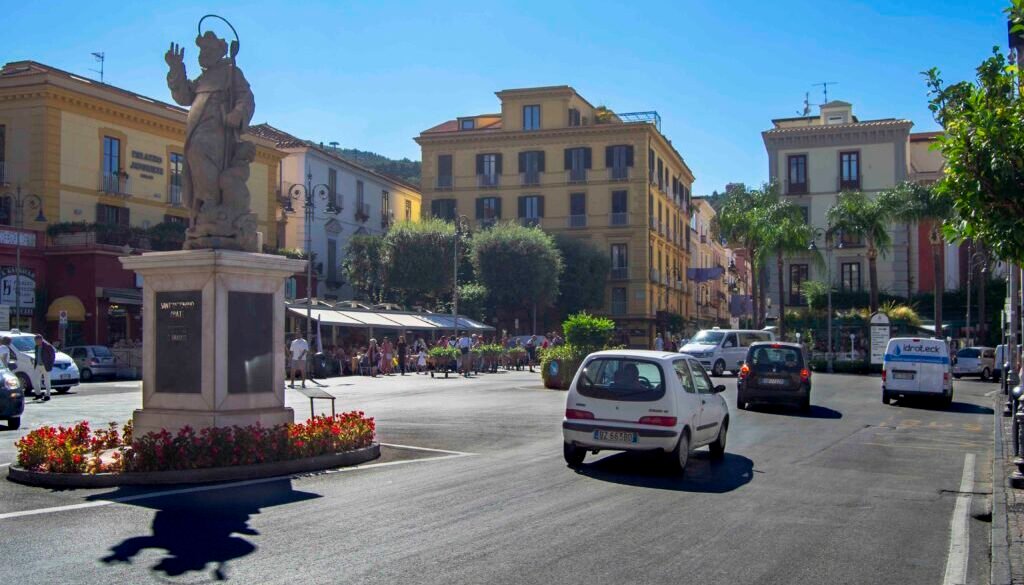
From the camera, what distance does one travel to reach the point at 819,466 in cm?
1312

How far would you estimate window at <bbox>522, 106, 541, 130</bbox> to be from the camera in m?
68.8

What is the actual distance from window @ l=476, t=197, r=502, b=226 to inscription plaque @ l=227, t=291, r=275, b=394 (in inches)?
2283

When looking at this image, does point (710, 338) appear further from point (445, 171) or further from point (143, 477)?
point (445, 171)

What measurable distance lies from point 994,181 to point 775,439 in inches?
317

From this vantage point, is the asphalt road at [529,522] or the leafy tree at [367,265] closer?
the asphalt road at [529,522]

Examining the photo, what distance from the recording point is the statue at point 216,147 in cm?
1198

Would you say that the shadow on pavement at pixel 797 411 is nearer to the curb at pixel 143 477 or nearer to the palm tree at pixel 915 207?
the curb at pixel 143 477

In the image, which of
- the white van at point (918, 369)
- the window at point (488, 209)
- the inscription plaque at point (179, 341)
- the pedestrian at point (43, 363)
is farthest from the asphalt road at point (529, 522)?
the window at point (488, 209)

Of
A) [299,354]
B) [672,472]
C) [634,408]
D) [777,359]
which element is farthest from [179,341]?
[299,354]

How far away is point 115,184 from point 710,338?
26.4 metres

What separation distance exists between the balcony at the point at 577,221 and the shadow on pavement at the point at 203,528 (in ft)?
193

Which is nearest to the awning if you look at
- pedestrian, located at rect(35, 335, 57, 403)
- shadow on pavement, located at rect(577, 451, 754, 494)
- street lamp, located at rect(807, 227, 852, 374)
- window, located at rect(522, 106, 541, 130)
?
pedestrian, located at rect(35, 335, 57, 403)

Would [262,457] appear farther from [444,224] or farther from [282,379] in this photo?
[444,224]

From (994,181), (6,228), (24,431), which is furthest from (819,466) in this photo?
(6,228)
